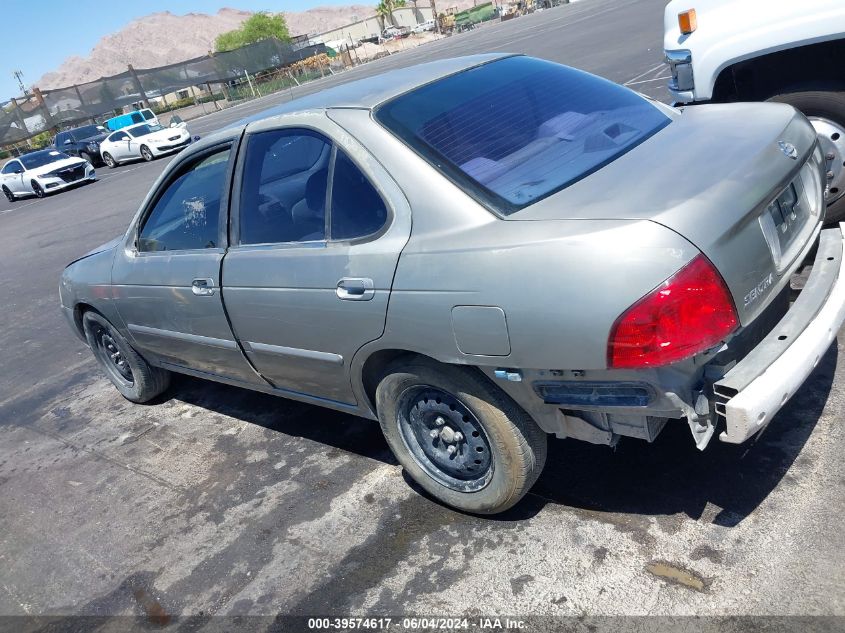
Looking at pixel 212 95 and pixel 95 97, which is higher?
pixel 95 97

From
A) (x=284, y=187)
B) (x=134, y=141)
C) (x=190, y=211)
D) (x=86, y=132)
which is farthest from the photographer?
(x=86, y=132)

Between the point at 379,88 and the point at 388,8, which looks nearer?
the point at 379,88

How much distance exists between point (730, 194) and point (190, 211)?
2828mm

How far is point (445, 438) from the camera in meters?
3.07

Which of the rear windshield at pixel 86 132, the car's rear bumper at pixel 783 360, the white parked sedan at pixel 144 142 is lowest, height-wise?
the car's rear bumper at pixel 783 360

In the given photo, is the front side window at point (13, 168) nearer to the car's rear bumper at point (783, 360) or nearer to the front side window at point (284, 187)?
the front side window at point (284, 187)

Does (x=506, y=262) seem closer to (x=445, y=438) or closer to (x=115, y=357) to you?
(x=445, y=438)

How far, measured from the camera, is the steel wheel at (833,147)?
13.8ft

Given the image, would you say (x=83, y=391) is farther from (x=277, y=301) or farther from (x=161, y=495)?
(x=277, y=301)

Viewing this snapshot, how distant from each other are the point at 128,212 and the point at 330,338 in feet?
38.1

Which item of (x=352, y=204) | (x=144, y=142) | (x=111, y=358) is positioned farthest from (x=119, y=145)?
(x=352, y=204)

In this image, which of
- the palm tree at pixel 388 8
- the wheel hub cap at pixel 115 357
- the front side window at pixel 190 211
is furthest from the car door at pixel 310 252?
the palm tree at pixel 388 8

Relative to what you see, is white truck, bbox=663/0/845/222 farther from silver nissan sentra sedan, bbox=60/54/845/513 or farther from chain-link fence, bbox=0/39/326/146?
chain-link fence, bbox=0/39/326/146

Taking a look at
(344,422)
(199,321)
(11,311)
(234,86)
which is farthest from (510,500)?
(234,86)
